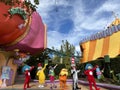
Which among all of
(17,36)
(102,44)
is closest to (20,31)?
(17,36)

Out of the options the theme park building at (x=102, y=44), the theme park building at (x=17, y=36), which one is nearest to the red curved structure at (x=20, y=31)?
the theme park building at (x=17, y=36)

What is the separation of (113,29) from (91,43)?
11.0 ft

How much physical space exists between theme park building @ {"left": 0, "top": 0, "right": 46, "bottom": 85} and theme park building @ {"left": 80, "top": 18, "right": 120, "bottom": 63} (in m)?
5.02

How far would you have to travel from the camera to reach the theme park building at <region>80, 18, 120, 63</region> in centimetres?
2115

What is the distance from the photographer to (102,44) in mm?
23094

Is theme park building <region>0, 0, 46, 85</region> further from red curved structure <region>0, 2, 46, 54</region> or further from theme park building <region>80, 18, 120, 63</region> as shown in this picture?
theme park building <region>80, 18, 120, 63</region>

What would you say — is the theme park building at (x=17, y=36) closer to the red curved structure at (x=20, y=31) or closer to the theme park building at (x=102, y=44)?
the red curved structure at (x=20, y=31)

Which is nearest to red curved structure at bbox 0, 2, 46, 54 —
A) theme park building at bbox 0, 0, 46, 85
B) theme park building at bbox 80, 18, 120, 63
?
theme park building at bbox 0, 0, 46, 85

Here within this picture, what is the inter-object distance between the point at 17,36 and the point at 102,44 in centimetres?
800

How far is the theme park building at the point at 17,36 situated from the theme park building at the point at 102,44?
5019 mm

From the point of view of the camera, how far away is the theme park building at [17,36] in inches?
659

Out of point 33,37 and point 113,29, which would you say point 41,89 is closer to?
point 33,37

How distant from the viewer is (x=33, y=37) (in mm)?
19359

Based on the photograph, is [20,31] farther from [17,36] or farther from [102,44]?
[102,44]
